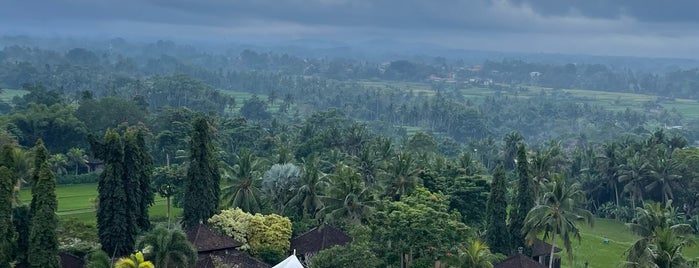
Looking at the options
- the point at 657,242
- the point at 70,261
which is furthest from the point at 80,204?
the point at 657,242

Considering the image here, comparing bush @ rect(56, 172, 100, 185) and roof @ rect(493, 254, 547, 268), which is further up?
roof @ rect(493, 254, 547, 268)

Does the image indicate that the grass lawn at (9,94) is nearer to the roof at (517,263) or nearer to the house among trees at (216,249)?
the house among trees at (216,249)

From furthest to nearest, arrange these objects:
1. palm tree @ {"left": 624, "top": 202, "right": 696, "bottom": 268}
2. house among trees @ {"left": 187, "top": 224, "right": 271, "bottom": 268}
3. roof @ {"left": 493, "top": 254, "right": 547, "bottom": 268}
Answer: roof @ {"left": 493, "top": 254, "right": 547, "bottom": 268} → house among trees @ {"left": 187, "top": 224, "right": 271, "bottom": 268} → palm tree @ {"left": 624, "top": 202, "right": 696, "bottom": 268}

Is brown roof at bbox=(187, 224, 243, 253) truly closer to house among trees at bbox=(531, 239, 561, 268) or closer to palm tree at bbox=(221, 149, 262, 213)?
palm tree at bbox=(221, 149, 262, 213)

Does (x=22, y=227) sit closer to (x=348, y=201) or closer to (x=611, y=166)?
(x=348, y=201)

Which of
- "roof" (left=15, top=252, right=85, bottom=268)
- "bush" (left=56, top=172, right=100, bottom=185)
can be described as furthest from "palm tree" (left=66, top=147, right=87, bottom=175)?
"roof" (left=15, top=252, right=85, bottom=268)

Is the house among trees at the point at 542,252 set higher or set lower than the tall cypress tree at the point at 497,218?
lower

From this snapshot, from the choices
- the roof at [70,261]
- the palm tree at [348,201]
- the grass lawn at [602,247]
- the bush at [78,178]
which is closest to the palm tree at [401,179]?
the palm tree at [348,201]
